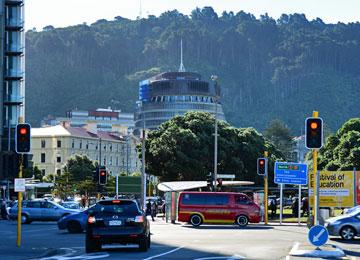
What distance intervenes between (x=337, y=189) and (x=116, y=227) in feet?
88.6

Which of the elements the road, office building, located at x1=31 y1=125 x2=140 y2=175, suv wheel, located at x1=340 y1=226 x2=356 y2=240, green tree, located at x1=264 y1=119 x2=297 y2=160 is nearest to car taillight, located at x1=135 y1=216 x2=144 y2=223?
the road

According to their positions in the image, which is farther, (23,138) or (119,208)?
(23,138)

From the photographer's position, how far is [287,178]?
4850cm

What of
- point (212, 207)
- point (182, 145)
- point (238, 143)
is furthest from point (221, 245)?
point (238, 143)

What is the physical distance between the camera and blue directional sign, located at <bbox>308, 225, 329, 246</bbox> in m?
23.0

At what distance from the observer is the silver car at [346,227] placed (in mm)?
31953

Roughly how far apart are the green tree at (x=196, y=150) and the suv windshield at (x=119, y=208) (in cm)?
5520

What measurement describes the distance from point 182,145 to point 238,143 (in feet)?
31.3

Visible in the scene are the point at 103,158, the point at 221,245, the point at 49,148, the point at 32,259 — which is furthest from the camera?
the point at 103,158

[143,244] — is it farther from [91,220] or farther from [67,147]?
[67,147]

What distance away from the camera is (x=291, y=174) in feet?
159

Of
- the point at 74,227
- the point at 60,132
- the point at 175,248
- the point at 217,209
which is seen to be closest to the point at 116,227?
the point at 175,248

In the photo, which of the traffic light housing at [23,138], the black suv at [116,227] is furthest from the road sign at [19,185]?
the black suv at [116,227]

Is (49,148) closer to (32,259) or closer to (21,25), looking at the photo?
(21,25)
